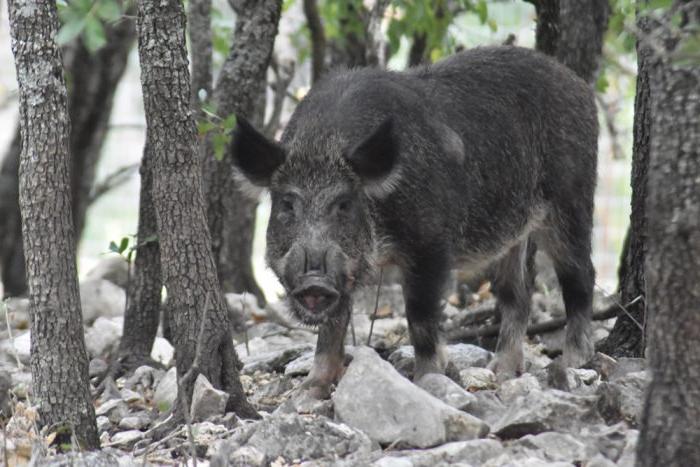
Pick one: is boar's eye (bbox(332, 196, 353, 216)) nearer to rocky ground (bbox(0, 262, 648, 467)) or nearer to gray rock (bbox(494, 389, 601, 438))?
rocky ground (bbox(0, 262, 648, 467))

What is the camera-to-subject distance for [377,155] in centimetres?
592

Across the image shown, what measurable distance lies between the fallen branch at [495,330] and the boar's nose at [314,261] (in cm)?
233

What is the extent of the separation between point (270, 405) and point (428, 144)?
63.1 inches

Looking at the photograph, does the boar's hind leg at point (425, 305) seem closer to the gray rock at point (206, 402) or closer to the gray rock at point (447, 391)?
the gray rock at point (447, 391)

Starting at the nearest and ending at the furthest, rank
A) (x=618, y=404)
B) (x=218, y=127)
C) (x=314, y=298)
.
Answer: (x=618, y=404)
(x=314, y=298)
(x=218, y=127)

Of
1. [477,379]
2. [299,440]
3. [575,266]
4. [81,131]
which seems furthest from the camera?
[81,131]

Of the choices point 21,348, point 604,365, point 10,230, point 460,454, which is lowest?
point 21,348

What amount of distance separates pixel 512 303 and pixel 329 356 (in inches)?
67.6

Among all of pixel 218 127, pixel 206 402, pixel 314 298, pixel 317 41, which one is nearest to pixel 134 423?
pixel 206 402

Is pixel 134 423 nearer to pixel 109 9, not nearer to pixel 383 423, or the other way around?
pixel 383 423

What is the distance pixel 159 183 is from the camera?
5.27m

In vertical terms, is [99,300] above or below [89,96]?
below

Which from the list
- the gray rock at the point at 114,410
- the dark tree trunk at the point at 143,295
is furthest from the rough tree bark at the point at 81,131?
the gray rock at the point at 114,410

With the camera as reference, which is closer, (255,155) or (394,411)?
(394,411)
